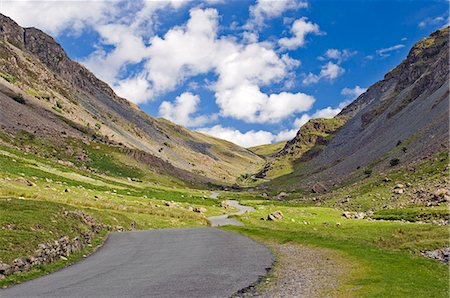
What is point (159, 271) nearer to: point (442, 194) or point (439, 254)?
point (439, 254)

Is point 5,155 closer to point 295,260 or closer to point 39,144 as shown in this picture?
point 39,144

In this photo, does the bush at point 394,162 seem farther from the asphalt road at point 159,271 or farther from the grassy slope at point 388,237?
the asphalt road at point 159,271

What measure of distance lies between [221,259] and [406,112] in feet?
521

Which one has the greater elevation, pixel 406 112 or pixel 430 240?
pixel 406 112

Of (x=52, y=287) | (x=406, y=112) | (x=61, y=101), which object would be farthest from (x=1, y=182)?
(x=406, y=112)

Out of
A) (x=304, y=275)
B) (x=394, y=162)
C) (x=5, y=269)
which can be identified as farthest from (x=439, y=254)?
(x=394, y=162)

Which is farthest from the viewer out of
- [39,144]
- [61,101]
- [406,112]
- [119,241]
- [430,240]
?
[61,101]

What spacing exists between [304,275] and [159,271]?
9512 mm

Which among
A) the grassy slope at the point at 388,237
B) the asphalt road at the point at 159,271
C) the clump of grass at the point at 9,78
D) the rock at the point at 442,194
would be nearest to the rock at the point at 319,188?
the grassy slope at the point at 388,237

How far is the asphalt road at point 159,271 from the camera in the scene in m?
20.5

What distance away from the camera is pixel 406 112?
16500cm

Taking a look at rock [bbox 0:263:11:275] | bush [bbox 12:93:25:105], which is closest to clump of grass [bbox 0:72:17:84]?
bush [bbox 12:93:25:105]

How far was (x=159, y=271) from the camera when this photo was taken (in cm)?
2544

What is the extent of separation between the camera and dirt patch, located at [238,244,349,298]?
2016 cm
